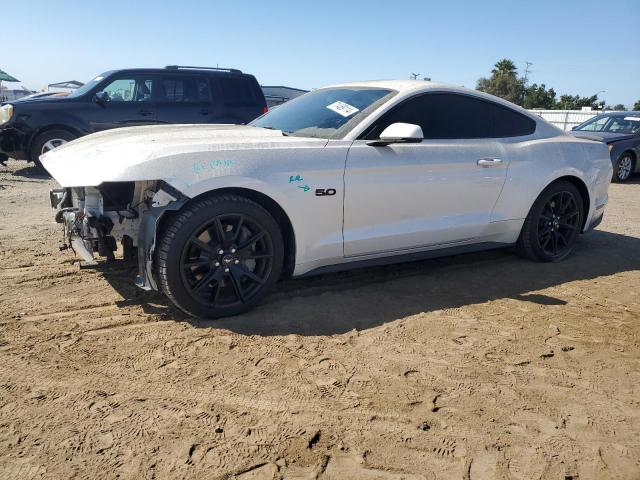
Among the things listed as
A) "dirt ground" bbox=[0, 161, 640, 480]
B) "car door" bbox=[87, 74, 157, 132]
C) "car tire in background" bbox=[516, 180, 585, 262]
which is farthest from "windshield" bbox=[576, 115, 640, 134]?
"car door" bbox=[87, 74, 157, 132]

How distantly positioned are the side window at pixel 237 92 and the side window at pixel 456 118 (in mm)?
6232

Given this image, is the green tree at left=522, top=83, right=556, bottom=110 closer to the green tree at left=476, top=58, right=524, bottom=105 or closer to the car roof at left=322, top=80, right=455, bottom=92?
the green tree at left=476, top=58, right=524, bottom=105

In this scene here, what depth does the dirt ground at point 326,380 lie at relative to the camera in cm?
224

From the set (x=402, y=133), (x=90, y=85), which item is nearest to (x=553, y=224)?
(x=402, y=133)

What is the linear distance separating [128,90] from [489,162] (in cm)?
719

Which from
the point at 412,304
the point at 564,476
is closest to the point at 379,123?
the point at 412,304

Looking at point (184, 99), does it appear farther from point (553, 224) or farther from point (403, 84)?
point (553, 224)

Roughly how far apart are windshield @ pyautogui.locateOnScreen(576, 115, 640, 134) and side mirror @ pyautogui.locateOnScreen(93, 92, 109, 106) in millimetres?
11026

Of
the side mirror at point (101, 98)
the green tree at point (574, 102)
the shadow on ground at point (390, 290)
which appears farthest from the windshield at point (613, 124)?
the green tree at point (574, 102)

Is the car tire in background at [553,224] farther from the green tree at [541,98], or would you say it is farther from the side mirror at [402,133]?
the green tree at [541,98]

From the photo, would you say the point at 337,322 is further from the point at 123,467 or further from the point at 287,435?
the point at 123,467

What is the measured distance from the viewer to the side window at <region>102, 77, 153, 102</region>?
30.5 feet

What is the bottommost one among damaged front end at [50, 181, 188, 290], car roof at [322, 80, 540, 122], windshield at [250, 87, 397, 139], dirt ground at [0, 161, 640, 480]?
dirt ground at [0, 161, 640, 480]

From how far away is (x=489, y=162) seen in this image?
4.41 m
